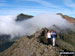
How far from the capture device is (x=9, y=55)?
56.8 meters

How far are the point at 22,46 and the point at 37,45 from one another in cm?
731

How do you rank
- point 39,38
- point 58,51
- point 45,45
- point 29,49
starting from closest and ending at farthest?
point 58,51 < point 45,45 < point 29,49 < point 39,38

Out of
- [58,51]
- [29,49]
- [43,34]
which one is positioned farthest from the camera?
[43,34]

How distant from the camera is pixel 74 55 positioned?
45.7 meters

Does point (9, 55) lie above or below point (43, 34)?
below

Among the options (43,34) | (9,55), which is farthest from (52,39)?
(9,55)

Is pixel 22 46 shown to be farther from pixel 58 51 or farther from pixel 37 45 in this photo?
pixel 58 51

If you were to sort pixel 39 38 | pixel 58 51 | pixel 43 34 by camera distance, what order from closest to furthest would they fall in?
pixel 58 51
pixel 39 38
pixel 43 34

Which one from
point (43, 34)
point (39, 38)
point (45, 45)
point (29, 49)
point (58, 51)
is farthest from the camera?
point (43, 34)

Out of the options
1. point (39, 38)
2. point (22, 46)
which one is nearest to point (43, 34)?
point (39, 38)

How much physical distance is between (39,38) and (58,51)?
11.4m

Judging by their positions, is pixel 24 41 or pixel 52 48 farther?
pixel 24 41

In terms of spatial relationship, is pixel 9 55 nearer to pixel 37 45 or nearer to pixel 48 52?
pixel 37 45

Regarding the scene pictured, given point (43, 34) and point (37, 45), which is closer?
point (37, 45)
